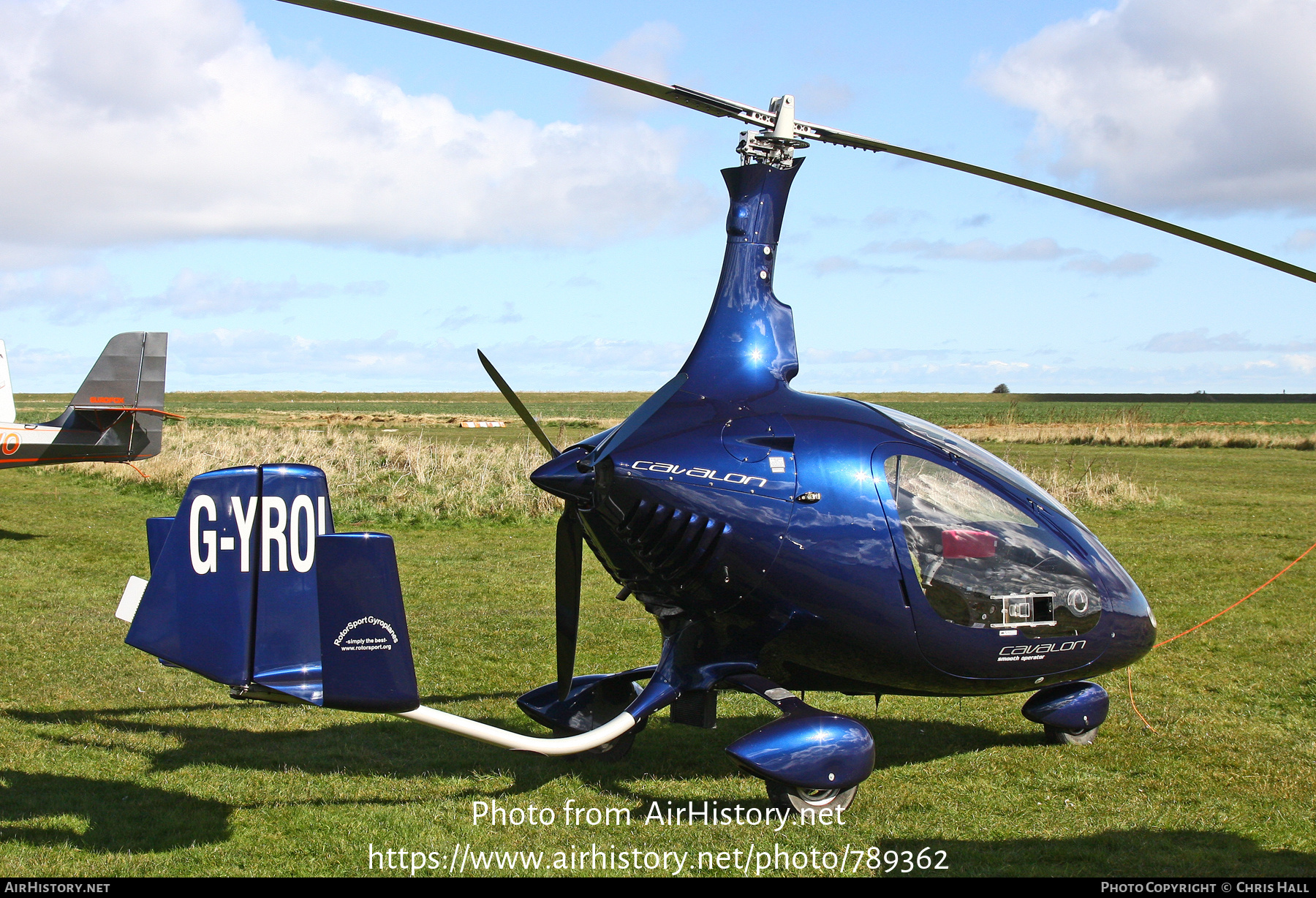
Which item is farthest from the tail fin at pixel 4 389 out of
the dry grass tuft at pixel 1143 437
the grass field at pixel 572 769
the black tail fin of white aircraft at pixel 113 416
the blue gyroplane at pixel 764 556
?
the dry grass tuft at pixel 1143 437

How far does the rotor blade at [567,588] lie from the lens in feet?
20.4

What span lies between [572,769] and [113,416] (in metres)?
18.2

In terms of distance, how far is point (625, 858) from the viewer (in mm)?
5270

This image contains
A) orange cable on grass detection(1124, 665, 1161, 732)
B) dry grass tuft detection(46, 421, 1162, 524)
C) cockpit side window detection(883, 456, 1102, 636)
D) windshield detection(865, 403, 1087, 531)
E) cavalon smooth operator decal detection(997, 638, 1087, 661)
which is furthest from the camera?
dry grass tuft detection(46, 421, 1162, 524)

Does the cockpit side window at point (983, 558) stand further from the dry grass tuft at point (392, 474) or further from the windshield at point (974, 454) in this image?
the dry grass tuft at point (392, 474)

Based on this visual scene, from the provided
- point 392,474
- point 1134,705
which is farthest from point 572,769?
point 392,474

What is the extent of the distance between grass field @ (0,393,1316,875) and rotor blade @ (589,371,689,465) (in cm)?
214

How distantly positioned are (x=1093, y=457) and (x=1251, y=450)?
327 inches

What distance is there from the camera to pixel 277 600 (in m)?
5.21

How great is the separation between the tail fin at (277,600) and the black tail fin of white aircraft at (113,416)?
17279 millimetres

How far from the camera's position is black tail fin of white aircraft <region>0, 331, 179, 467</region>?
67.5ft

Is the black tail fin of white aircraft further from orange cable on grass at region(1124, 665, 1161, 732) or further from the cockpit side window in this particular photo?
the cockpit side window

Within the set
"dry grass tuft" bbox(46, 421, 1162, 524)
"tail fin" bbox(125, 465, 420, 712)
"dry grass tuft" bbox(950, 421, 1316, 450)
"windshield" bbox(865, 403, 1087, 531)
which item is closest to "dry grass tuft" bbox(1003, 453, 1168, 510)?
"dry grass tuft" bbox(46, 421, 1162, 524)

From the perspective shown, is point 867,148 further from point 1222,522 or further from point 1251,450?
point 1251,450
